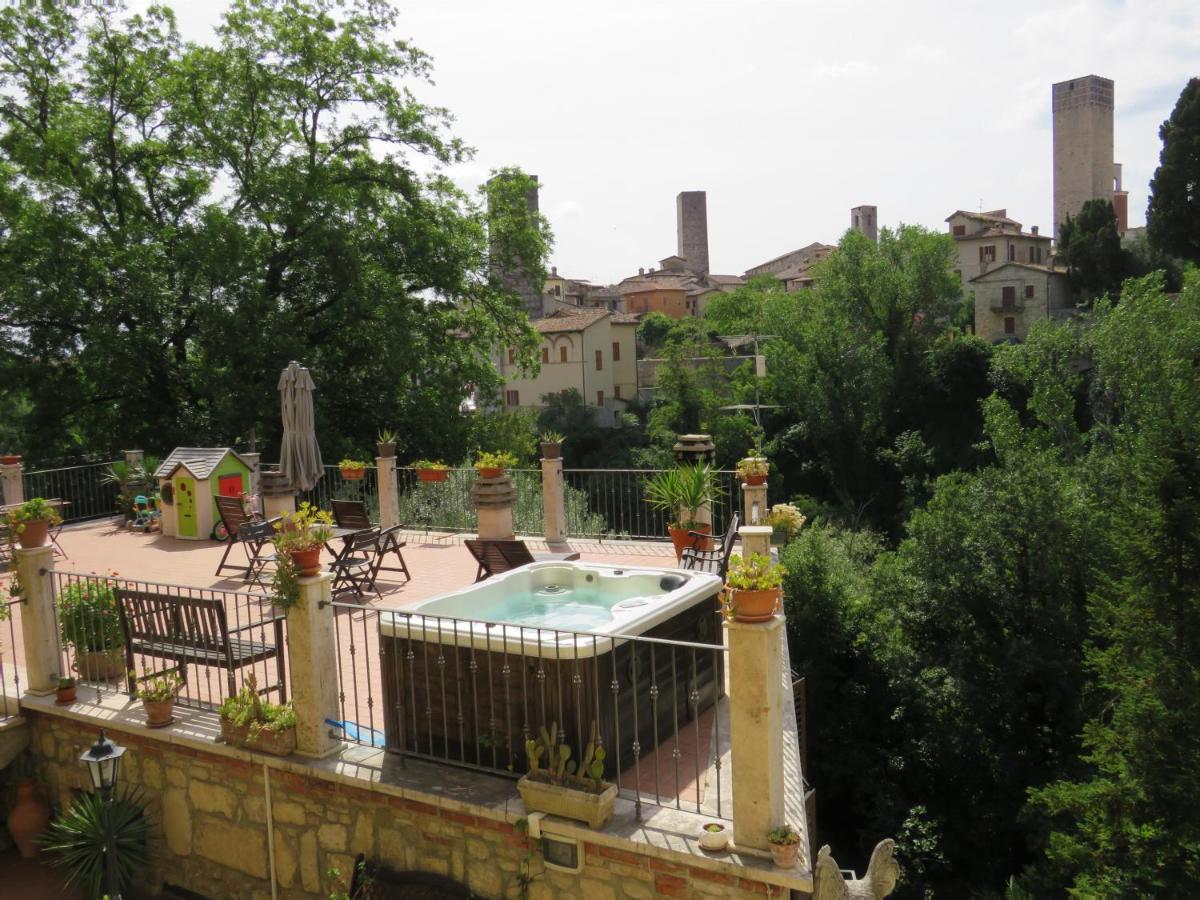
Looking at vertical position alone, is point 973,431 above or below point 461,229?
below

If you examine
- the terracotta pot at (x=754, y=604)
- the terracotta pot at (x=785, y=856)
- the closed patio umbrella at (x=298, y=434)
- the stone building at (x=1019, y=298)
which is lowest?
the terracotta pot at (x=785, y=856)

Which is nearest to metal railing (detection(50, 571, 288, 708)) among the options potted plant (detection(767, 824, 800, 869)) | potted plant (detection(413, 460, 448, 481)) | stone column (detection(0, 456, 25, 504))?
potted plant (detection(767, 824, 800, 869))

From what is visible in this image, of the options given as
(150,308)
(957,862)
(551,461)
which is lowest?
(957,862)

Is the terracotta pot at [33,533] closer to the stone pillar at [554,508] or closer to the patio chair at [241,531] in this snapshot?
the patio chair at [241,531]

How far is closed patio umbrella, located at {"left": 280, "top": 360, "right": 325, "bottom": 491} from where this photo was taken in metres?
11.7

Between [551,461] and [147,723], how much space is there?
6203 mm

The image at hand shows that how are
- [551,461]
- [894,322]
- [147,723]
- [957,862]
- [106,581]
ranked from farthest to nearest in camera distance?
[894,322]
[957,862]
[551,461]
[106,581]
[147,723]

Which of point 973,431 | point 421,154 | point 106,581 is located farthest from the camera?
point 973,431

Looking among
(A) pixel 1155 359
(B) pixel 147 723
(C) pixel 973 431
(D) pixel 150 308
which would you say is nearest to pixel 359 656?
(B) pixel 147 723

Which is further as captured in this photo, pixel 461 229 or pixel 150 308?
pixel 461 229

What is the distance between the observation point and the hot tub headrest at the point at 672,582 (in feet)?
23.4

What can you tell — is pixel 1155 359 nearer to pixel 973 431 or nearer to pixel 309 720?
pixel 973 431

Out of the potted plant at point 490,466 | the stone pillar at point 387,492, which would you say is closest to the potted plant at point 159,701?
the potted plant at point 490,466

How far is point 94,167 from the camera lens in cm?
2169
